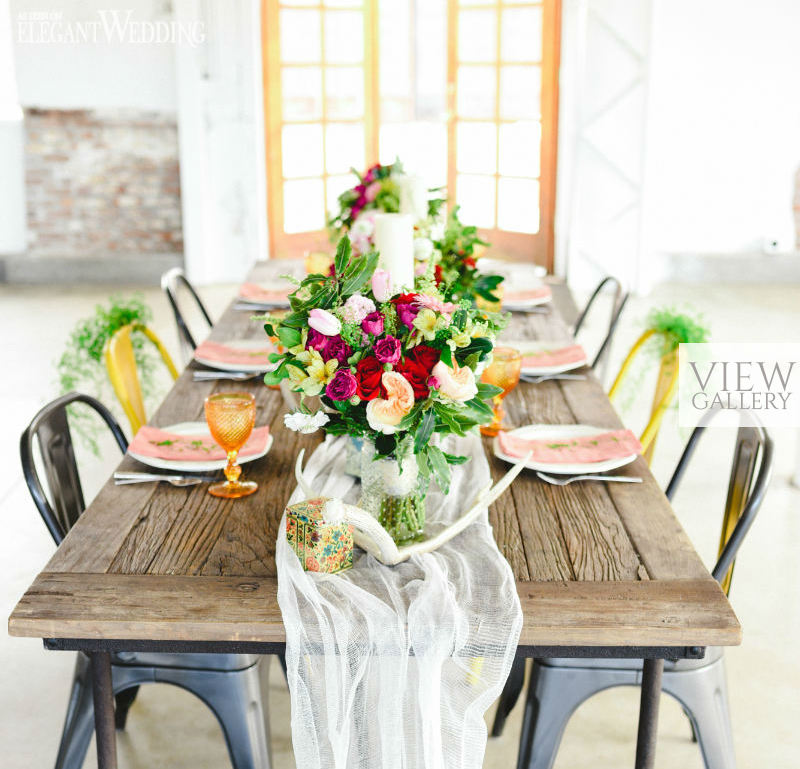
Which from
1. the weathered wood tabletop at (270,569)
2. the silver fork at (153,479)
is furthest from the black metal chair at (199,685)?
the weathered wood tabletop at (270,569)

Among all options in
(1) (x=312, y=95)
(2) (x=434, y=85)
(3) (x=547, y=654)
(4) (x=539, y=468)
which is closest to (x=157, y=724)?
(4) (x=539, y=468)

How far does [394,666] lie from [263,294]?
2249 mm

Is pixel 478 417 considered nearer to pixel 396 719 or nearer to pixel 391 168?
pixel 396 719

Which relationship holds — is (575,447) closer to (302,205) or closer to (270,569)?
(270,569)

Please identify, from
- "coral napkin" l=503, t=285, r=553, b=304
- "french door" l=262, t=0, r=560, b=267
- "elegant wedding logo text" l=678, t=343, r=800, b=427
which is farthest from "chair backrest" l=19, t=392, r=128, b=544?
"french door" l=262, t=0, r=560, b=267

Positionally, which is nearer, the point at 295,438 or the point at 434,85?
the point at 295,438

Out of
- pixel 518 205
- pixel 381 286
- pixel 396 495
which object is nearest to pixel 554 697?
pixel 396 495

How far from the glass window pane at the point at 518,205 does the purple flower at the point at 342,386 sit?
19.1ft

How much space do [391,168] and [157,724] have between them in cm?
189

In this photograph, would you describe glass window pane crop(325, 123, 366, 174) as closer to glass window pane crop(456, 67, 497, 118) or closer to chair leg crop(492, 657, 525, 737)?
glass window pane crop(456, 67, 497, 118)

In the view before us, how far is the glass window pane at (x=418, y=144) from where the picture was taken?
34.2 feet

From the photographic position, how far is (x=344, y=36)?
708cm

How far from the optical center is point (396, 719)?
149cm

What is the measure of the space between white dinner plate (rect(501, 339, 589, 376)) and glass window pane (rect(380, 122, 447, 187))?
7.38 metres
